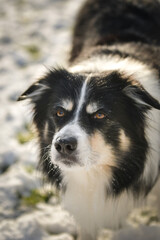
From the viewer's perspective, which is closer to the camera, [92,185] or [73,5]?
[92,185]

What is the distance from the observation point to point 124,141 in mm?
2537

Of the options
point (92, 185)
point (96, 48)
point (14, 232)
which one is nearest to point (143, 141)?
point (92, 185)

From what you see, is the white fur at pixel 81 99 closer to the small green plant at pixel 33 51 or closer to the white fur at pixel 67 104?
the white fur at pixel 67 104

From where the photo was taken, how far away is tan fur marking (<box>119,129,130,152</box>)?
8.27ft

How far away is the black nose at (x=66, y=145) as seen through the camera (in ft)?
7.36

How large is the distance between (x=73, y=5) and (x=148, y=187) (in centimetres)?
479

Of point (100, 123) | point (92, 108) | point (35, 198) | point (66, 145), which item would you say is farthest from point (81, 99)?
point (35, 198)

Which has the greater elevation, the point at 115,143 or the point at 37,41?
the point at 37,41

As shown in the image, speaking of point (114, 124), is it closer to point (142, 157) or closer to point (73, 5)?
point (142, 157)

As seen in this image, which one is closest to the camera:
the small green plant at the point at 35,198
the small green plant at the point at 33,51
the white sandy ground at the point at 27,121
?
the white sandy ground at the point at 27,121

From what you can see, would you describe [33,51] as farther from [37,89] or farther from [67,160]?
[67,160]

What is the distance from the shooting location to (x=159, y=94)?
264cm

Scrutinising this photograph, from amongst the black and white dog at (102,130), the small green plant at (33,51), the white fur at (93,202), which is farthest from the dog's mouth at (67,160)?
the small green plant at (33,51)

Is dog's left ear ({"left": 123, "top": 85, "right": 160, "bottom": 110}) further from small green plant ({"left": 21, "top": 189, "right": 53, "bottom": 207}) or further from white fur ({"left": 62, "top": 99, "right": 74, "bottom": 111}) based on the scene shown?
small green plant ({"left": 21, "top": 189, "right": 53, "bottom": 207})
